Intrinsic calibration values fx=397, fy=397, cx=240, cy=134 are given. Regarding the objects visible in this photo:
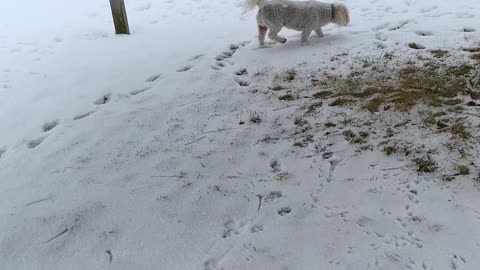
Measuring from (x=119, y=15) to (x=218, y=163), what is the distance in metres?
4.42

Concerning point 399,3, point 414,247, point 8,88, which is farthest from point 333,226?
point 399,3

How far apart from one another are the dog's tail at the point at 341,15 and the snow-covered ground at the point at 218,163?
0.72 feet

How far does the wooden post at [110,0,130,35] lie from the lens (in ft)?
23.0

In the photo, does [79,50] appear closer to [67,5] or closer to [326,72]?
[67,5]

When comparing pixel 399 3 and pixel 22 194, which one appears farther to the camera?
pixel 399 3

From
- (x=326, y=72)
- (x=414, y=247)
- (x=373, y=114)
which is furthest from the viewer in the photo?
(x=326, y=72)

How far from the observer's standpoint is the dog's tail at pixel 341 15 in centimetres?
624

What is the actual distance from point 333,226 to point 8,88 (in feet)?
16.1

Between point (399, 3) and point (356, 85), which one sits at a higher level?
point (399, 3)

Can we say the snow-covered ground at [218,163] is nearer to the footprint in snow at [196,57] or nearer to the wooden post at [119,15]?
the footprint in snow at [196,57]

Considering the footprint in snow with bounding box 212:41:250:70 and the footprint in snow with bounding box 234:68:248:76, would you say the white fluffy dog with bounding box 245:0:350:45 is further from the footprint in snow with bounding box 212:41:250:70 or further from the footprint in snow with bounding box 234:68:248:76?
the footprint in snow with bounding box 234:68:248:76

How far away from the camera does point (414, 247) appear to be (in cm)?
272

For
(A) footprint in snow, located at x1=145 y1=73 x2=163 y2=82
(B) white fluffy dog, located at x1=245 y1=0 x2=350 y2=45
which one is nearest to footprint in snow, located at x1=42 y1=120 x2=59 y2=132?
(A) footprint in snow, located at x1=145 y1=73 x2=163 y2=82

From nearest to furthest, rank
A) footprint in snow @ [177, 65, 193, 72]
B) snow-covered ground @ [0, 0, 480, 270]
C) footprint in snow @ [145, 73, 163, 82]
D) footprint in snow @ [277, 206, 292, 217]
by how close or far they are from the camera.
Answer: snow-covered ground @ [0, 0, 480, 270] → footprint in snow @ [277, 206, 292, 217] → footprint in snow @ [145, 73, 163, 82] → footprint in snow @ [177, 65, 193, 72]
